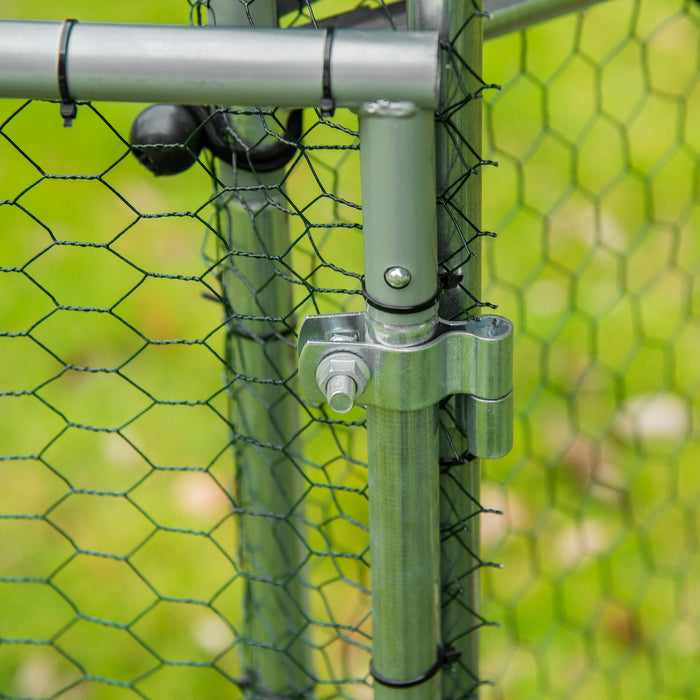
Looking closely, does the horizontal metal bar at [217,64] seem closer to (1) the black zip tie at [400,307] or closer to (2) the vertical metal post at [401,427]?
(2) the vertical metal post at [401,427]

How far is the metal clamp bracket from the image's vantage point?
2.06ft

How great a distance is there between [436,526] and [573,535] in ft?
2.54

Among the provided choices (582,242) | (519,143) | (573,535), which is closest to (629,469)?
(573,535)

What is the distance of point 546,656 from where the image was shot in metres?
→ 1.31

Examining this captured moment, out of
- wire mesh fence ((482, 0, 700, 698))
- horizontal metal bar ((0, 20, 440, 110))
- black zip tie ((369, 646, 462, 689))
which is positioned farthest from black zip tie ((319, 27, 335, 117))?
wire mesh fence ((482, 0, 700, 698))

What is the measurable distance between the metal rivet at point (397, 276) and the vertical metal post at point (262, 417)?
128 millimetres

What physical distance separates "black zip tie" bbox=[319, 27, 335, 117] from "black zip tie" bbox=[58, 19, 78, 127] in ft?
0.45

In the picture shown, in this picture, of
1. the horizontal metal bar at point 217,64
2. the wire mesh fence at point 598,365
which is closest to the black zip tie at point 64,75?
the horizontal metal bar at point 217,64

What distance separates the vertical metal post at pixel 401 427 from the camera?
56cm

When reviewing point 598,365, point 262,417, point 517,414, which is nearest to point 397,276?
point 262,417

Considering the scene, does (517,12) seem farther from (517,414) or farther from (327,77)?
(517,414)

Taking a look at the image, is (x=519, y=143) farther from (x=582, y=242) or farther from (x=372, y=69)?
(x=372, y=69)

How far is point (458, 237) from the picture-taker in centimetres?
66

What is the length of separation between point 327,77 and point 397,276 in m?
0.12
